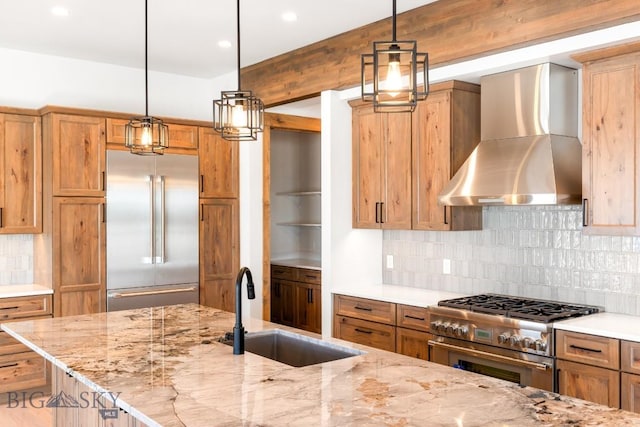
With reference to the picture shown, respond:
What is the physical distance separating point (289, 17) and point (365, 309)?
228 cm

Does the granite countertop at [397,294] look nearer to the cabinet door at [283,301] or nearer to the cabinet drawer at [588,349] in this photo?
the cabinet drawer at [588,349]

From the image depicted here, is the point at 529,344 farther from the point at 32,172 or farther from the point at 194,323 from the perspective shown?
the point at 32,172

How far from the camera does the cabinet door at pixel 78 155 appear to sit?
4934mm

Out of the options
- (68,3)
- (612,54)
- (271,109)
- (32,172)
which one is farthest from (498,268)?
(32,172)

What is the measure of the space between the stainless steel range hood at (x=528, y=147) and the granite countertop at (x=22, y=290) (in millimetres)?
3323

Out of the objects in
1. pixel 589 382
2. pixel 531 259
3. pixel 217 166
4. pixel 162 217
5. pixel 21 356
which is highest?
pixel 217 166

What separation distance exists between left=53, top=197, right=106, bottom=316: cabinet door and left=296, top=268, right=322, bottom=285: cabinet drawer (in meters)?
2.12

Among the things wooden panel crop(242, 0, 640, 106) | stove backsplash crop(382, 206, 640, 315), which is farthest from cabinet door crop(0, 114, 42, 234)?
stove backsplash crop(382, 206, 640, 315)

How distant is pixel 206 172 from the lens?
19.0 feet

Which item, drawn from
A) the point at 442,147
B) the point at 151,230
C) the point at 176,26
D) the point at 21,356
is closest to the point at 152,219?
the point at 151,230

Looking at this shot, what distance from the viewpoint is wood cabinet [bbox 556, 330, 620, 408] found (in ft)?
10.2

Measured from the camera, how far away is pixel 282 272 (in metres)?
6.71

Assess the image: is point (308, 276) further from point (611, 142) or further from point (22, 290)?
point (611, 142)

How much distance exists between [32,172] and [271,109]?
2.32 m
